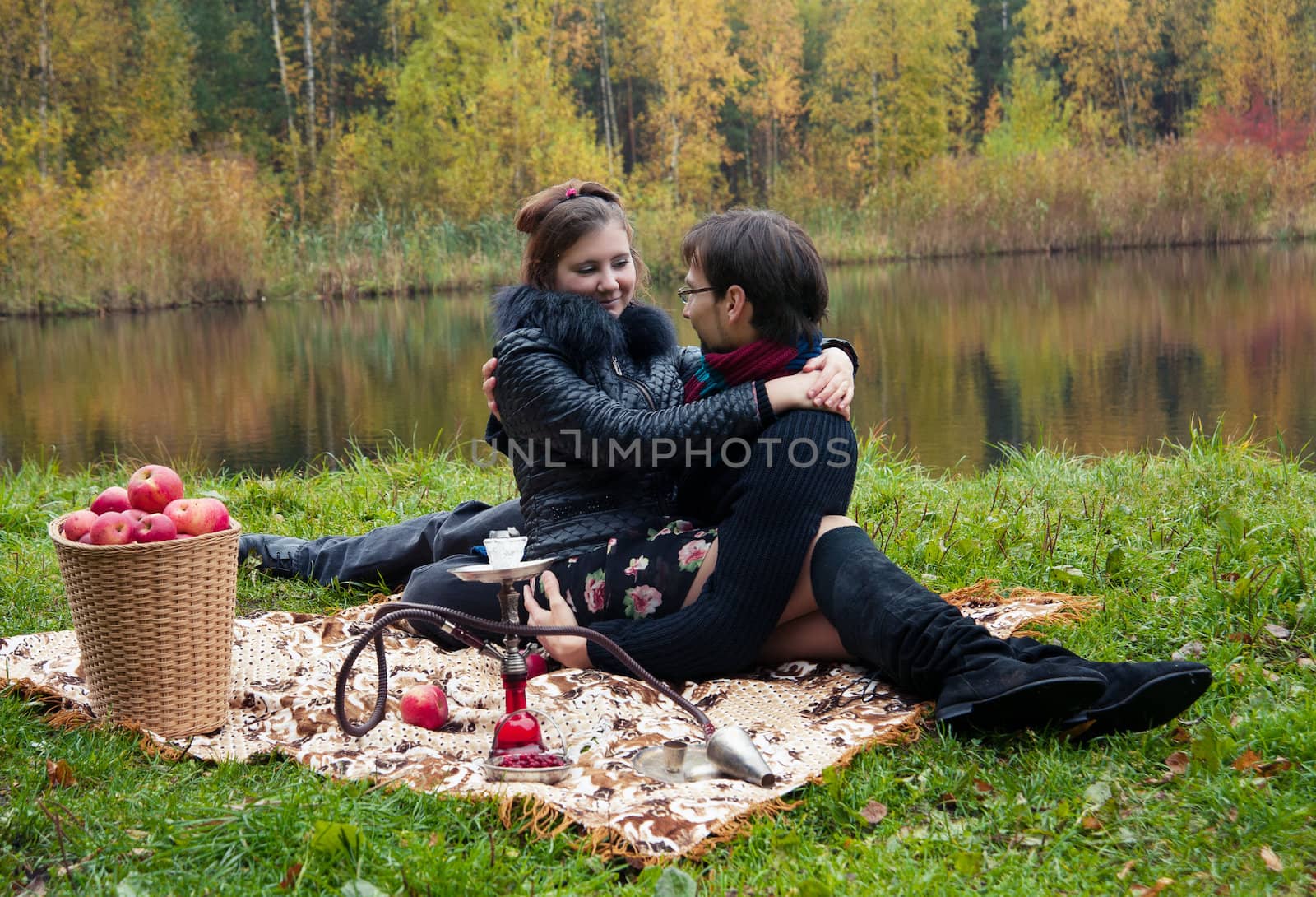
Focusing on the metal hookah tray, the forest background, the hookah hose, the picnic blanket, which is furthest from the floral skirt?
the forest background

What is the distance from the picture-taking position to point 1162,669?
254cm

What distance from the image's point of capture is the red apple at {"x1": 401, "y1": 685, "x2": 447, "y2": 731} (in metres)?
2.86

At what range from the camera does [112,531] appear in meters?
2.70

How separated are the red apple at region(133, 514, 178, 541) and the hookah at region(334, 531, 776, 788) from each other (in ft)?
1.60

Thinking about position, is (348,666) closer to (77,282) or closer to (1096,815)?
A: (1096,815)

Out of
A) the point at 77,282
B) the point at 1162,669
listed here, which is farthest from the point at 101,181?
the point at 1162,669

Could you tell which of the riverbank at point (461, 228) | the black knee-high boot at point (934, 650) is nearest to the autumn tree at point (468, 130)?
the riverbank at point (461, 228)

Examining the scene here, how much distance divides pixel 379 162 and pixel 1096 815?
2430cm

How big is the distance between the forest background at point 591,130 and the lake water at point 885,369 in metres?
1.88

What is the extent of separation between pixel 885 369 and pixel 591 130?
24.3 metres

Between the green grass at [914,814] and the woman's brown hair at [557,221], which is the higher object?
the woman's brown hair at [557,221]

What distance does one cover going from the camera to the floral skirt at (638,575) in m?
3.09

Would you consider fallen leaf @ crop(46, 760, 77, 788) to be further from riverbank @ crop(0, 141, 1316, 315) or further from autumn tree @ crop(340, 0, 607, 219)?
autumn tree @ crop(340, 0, 607, 219)

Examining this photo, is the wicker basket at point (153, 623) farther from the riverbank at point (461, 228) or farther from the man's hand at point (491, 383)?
the riverbank at point (461, 228)
